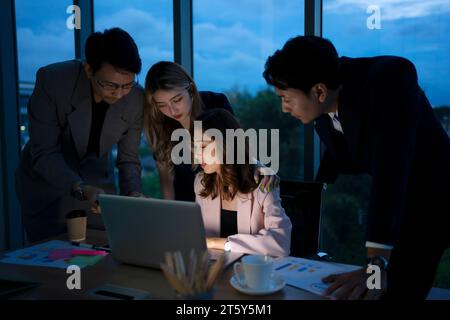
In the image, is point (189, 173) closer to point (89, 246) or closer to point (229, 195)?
point (229, 195)

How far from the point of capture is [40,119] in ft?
6.49

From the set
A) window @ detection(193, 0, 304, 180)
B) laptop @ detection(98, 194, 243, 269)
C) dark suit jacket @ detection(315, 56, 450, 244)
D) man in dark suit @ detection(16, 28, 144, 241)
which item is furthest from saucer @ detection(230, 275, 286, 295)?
window @ detection(193, 0, 304, 180)

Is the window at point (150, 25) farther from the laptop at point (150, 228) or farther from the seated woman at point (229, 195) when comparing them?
the laptop at point (150, 228)

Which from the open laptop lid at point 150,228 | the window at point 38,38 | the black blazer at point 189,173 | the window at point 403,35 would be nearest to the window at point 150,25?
the window at point 38,38

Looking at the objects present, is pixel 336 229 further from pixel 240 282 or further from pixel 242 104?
pixel 240 282

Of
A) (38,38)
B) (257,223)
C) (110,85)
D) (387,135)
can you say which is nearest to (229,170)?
(257,223)

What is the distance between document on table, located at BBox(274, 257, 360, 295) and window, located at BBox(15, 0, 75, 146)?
108 inches

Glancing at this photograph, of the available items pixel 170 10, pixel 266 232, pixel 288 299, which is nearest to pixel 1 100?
pixel 170 10

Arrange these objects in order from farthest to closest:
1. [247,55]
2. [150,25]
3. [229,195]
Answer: [150,25], [247,55], [229,195]

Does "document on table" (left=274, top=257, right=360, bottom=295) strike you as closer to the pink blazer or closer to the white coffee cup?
the white coffee cup

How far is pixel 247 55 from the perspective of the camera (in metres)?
2.77

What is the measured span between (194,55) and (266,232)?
1754 mm

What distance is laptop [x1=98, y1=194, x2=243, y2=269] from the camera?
1.20m

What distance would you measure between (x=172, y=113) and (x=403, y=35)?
1.31 meters
